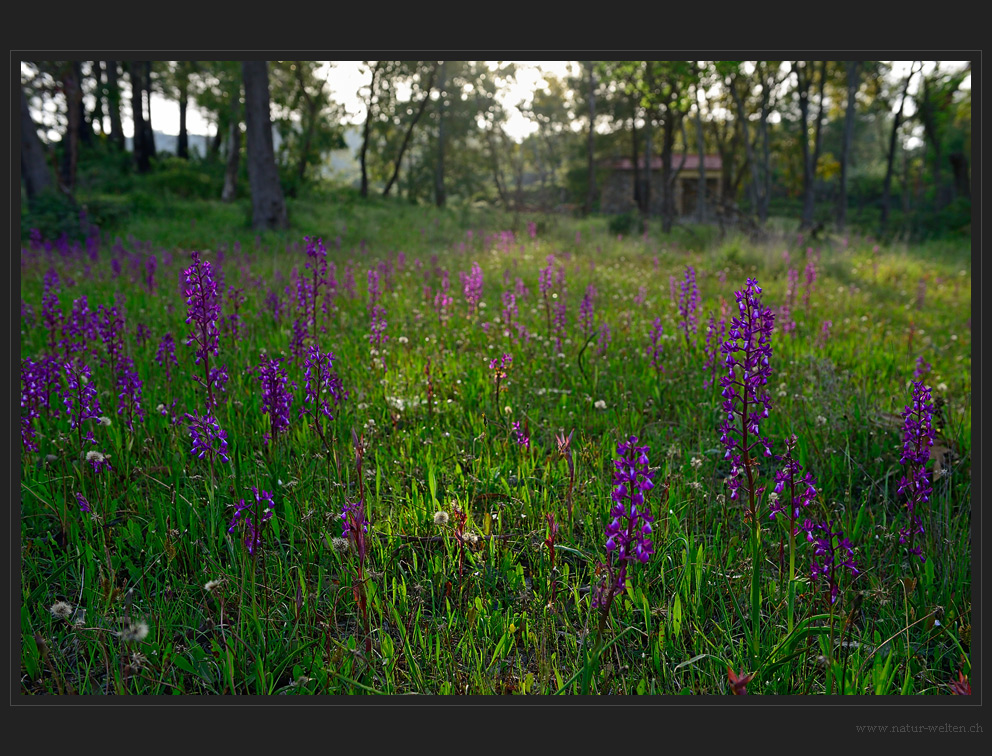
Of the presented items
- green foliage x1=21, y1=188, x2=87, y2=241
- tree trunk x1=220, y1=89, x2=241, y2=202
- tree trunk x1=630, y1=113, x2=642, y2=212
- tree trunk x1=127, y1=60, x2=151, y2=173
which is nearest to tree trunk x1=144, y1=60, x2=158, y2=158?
tree trunk x1=127, y1=60, x2=151, y2=173

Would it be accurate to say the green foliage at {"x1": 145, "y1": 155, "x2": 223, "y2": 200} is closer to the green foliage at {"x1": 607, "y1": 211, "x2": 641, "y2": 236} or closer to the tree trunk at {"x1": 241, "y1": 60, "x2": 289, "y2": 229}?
the tree trunk at {"x1": 241, "y1": 60, "x2": 289, "y2": 229}

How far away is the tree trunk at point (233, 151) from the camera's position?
79.1 feet

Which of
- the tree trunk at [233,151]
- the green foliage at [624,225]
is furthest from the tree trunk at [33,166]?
the green foliage at [624,225]

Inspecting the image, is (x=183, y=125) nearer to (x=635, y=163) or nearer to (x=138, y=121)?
(x=138, y=121)

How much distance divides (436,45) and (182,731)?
2010 millimetres

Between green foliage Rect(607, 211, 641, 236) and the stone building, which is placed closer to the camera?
green foliage Rect(607, 211, 641, 236)

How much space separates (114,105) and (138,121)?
6371 millimetres

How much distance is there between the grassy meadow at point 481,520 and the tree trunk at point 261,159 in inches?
392

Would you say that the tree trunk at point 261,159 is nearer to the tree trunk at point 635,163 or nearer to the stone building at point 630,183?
the tree trunk at point 635,163

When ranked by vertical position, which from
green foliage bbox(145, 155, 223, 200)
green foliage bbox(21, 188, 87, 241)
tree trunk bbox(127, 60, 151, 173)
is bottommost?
green foliage bbox(21, 188, 87, 241)

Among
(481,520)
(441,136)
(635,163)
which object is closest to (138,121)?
(441,136)

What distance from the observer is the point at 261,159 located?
1438 centimetres

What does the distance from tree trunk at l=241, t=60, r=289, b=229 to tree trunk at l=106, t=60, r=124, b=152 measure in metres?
20.2

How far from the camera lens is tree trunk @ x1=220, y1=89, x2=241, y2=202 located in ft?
79.1
